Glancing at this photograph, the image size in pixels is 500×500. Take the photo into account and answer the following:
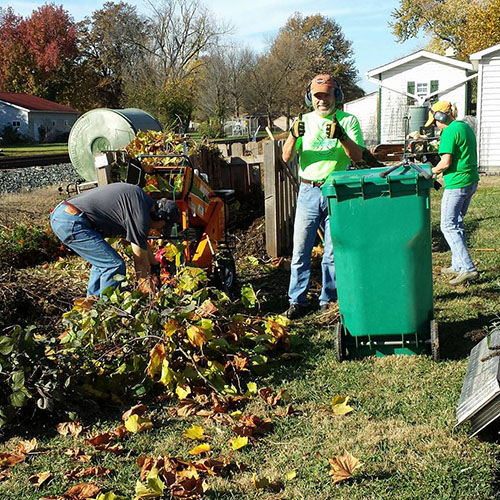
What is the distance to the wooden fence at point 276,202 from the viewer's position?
306 inches

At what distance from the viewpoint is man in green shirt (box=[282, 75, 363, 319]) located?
17.3 feet

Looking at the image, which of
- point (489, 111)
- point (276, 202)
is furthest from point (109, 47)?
point (276, 202)

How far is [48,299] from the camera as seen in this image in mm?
6094

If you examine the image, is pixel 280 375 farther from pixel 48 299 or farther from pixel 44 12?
pixel 44 12

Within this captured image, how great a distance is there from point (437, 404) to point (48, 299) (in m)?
3.74

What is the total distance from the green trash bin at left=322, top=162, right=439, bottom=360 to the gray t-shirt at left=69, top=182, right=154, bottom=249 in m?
1.49

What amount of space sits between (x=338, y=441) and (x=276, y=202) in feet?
15.4

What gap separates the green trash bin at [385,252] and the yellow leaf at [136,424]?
57.3 inches

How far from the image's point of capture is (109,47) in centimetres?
6150

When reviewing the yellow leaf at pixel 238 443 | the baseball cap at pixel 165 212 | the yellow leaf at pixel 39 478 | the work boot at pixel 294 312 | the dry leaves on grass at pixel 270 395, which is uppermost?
the baseball cap at pixel 165 212

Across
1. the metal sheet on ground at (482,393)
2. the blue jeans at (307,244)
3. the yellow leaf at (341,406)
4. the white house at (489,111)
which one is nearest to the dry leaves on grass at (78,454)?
the yellow leaf at (341,406)

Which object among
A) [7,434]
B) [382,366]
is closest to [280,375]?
[382,366]

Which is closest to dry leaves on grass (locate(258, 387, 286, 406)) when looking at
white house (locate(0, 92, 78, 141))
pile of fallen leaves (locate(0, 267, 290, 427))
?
pile of fallen leaves (locate(0, 267, 290, 427))

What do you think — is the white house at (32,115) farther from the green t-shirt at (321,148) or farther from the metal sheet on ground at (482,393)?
the metal sheet on ground at (482,393)
